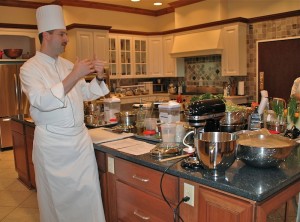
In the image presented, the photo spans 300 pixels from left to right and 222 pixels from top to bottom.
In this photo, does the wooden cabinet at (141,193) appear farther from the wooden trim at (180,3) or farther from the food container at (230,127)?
the wooden trim at (180,3)

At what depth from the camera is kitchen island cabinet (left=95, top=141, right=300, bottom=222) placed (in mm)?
1244

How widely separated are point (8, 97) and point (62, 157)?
4387 mm

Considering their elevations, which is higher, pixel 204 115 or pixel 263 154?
pixel 204 115

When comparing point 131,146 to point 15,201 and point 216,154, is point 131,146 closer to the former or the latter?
point 216,154

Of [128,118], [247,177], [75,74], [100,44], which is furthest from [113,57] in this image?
[247,177]

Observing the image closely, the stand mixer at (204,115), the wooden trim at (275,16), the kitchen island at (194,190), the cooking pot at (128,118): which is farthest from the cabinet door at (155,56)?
the stand mixer at (204,115)

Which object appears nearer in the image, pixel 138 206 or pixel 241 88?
pixel 138 206

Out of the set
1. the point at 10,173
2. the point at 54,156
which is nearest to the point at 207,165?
the point at 54,156

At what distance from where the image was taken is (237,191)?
4.10 ft

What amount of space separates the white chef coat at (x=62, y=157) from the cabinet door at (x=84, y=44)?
3981 millimetres

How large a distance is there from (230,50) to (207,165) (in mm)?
4732

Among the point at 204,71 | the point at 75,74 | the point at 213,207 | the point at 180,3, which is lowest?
the point at 213,207

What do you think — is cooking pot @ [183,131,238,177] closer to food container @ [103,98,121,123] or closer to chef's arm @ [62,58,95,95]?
chef's arm @ [62,58,95,95]

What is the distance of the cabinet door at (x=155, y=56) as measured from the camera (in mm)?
7359
